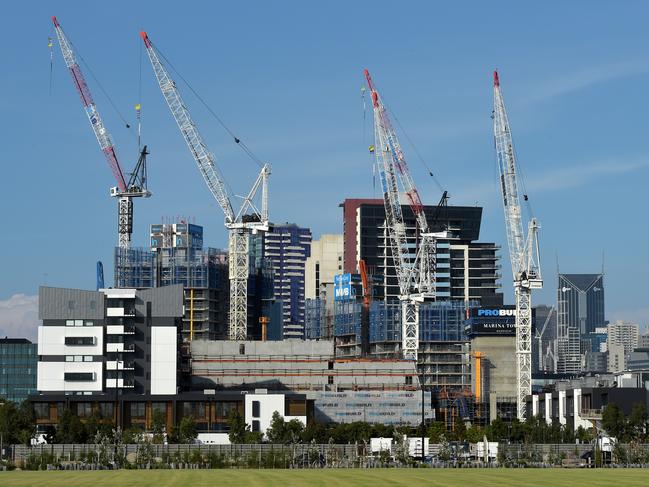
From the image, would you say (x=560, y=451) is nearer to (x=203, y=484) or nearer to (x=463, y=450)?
(x=463, y=450)

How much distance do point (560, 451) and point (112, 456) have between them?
5483cm

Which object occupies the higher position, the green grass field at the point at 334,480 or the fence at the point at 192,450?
the green grass field at the point at 334,480

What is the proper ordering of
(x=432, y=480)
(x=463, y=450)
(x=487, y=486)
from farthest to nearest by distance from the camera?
1. (x=463, y=450)
2. (x=432, y=480)
3. (x=487, y=486)

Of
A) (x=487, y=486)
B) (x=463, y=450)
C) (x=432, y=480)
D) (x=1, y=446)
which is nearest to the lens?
(x=487, y=486)

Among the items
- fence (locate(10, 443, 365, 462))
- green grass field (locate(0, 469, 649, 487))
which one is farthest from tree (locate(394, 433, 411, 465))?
green grass field (locate(0, 469, 649, 487))

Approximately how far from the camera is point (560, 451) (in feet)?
546

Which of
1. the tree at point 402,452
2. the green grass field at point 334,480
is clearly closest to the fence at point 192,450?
the tree at point 402,452

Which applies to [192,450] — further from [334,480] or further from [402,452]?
[334,480]

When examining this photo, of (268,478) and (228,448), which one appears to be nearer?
(268,478)

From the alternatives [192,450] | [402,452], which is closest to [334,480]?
[402,452]

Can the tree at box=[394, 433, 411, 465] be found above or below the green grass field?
below

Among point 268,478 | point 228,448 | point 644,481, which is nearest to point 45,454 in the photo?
point 228,448

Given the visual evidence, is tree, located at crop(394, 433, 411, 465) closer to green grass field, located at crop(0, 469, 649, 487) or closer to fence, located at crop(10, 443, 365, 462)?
fence, located at crop(10, 443, 365, 462)

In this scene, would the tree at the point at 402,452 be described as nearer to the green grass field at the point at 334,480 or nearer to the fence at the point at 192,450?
the fence at the point at 192,450
